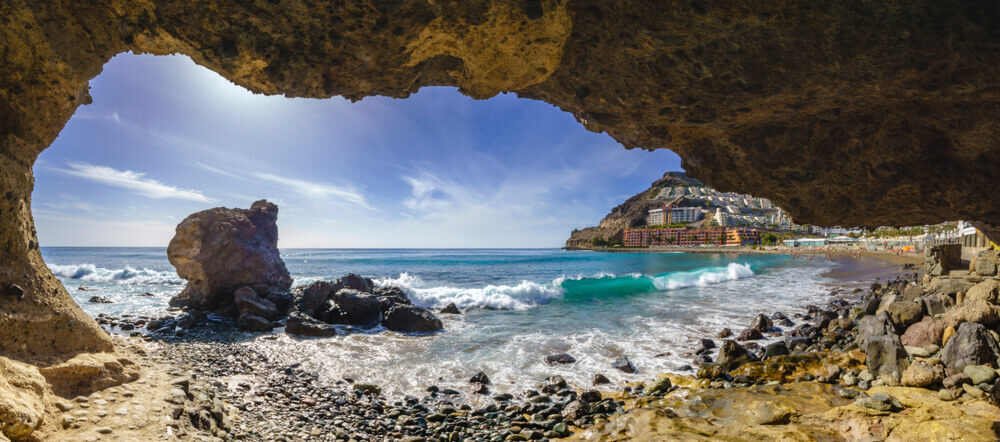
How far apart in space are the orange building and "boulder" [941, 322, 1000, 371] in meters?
114

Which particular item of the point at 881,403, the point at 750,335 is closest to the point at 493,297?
the point at 750,335

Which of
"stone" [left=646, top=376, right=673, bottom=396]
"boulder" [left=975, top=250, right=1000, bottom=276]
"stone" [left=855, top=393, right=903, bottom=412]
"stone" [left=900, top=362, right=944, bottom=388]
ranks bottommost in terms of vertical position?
"stone" [left=646, top=376, right=673, bottom=396]

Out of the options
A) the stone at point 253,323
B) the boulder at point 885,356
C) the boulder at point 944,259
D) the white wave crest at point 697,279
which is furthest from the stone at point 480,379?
the white wave crest at point 697,279

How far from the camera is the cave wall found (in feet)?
10.5

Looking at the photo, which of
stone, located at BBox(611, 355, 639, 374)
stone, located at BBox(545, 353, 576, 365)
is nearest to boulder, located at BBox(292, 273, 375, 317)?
Result: stone, located at BBox(545, 353, 576, 365)

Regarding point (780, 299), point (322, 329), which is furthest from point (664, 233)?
point (322, 329)

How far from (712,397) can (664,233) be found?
123735 millimetres

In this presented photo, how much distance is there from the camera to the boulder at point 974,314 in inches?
225

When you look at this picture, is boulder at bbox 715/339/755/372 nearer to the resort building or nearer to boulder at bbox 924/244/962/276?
boulder at bbox 924/244/962/276

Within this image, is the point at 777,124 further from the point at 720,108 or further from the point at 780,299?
the point at 780,299

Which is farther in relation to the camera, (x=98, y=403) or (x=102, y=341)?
(x=102, y=341)

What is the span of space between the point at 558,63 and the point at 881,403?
589 centimetres

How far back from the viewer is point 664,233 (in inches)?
4675

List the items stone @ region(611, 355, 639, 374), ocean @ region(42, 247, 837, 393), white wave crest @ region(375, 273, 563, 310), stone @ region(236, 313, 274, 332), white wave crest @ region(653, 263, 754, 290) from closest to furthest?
stone @ region(611, 355, 639, 374) → ocean @ region(42, 247, 837, 393) → stone @ region(236, 313, 274, 332) → white wave crest @ region(375, 273, 563, 310) → white wave crest @ region(653, 263, 754, 290)
